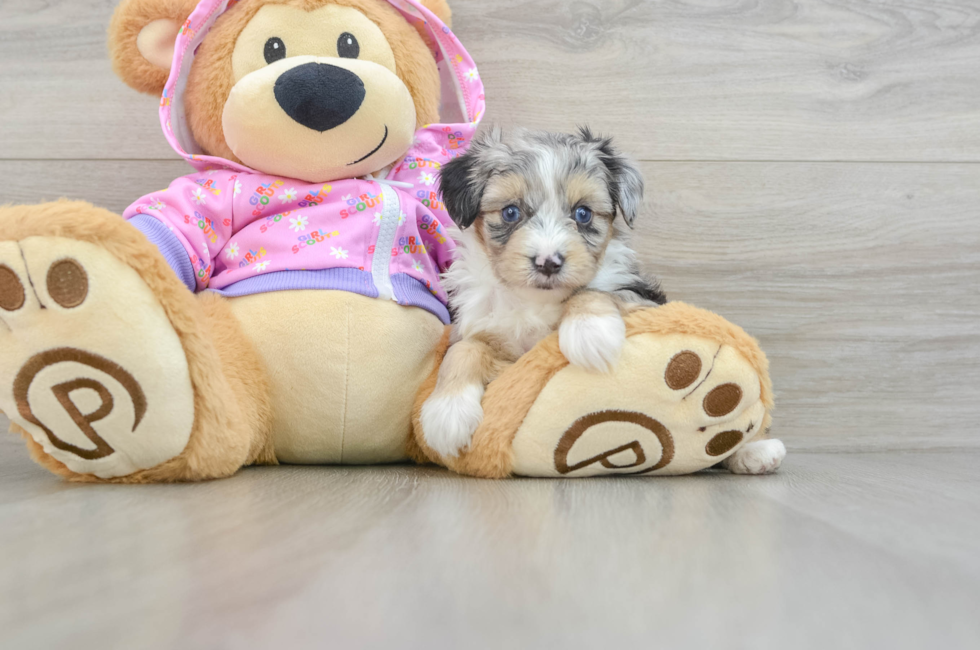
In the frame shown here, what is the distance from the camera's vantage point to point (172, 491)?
1.20 meters

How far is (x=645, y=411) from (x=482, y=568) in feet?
2.08

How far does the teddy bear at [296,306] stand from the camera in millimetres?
1184

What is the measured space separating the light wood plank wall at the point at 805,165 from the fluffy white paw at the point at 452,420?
93 centimetres

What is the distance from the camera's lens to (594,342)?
1.28 metres

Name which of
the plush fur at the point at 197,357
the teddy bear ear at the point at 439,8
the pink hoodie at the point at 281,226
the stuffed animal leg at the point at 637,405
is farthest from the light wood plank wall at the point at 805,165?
the plush fur at the point at 197,357

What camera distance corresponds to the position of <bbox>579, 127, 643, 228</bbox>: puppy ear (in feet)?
4.95

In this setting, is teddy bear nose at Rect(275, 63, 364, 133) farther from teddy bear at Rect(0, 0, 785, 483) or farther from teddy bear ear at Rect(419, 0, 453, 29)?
teddy bear ear at Rect(419, 0, 453, 29)

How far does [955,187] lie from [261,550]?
220cm

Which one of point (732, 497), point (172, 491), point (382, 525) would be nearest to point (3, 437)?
point (172, 491)

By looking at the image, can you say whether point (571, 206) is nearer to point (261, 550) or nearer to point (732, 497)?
point (732, 497)

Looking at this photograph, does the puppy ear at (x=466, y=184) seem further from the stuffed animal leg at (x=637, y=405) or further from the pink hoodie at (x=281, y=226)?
the stuffed animal leg at (x=637, y=405)

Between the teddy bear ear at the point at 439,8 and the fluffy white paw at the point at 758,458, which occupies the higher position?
the teddy bear ear at the point at 439,8

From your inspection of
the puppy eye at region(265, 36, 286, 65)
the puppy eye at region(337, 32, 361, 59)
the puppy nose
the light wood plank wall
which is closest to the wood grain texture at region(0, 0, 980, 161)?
the light wood plank wall

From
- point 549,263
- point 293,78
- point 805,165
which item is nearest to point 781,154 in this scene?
point 805,165
